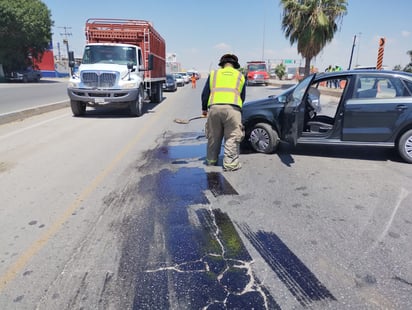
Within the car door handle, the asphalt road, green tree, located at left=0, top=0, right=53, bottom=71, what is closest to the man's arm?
the asphalt road

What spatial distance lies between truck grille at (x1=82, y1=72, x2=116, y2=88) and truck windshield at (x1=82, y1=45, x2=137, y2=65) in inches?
44.1

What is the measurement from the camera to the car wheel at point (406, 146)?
217 inches

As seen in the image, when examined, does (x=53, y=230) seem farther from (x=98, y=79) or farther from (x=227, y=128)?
(x=98, y=79)

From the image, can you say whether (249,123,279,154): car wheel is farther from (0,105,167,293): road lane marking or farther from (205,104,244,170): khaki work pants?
(0,105,167,293): road lane marking

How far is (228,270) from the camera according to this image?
8.73 ft

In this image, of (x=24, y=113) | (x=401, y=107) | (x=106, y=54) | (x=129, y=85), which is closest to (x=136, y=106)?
(x=129, y=85)

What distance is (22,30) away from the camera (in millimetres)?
36156

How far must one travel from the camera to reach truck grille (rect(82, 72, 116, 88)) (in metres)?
10.7

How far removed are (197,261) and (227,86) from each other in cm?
312

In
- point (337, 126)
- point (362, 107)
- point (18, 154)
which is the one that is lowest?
point (18, 154)

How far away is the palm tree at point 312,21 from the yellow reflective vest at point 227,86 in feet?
77.2

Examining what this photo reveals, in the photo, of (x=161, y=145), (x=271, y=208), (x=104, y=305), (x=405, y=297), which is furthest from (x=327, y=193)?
(x=161, y=145)

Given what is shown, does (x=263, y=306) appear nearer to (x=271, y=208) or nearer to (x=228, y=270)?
(x=228, y=270)

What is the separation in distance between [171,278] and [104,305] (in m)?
0.53
